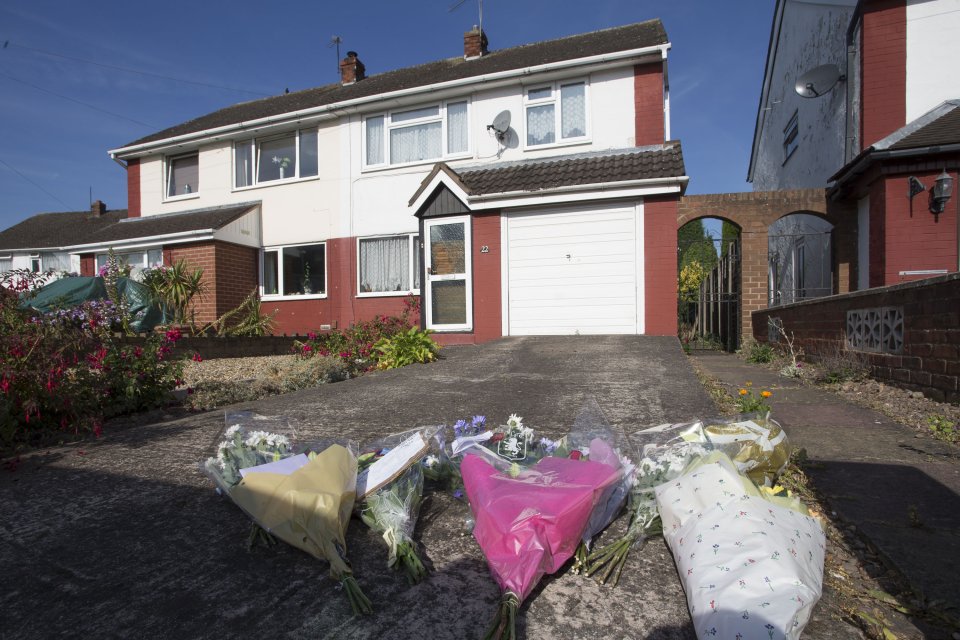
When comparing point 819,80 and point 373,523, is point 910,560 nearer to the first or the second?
point 373,523

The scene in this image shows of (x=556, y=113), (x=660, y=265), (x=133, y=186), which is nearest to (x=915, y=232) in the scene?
(x=660, y=265)

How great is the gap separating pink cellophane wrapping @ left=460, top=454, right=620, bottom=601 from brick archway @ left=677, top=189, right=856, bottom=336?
33.0ft

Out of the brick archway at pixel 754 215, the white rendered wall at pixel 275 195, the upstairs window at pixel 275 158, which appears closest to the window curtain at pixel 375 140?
the white rendered wall at pixel 275 195

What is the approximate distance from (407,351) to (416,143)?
6204 mm

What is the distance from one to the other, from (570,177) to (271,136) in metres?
8.06

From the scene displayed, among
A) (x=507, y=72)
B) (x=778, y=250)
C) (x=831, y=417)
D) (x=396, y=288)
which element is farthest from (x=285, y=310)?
(x=778, y=250)

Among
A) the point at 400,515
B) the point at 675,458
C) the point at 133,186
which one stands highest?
the point at 133,186

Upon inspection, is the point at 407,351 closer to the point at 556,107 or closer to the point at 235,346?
the point at 235,346

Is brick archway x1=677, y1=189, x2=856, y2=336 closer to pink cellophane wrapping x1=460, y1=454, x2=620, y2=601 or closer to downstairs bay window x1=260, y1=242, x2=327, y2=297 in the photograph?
downstairs bay window x1=260, y1=242, x2=327, y2=297

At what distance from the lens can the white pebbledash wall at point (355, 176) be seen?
9.84 metres

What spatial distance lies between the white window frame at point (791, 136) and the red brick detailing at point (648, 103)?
6.67 metres

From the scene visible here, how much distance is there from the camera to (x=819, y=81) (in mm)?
10562

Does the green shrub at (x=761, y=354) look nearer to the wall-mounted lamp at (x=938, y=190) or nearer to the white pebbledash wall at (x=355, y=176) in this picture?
the wall-mounted lamp at (x=938, y=190)

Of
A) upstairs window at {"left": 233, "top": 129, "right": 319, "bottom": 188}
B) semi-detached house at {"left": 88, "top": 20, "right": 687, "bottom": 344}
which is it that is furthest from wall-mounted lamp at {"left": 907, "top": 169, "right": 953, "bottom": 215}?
upstairs window at {"left": 233, "top": 129, "right": 319, "bottom": 188}
